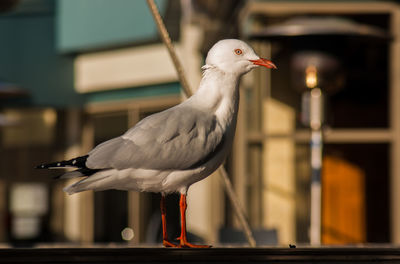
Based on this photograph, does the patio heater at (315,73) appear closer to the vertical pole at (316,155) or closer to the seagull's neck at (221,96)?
the vertical pole at (316,155)

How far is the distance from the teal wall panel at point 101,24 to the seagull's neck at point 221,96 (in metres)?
12.5

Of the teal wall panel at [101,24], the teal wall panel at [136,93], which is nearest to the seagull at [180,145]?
the teal wall panel at [136,93]

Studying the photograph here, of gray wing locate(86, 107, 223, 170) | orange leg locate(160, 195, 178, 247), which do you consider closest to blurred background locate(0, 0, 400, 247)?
orange leg locate(160, 195, 178, 247)

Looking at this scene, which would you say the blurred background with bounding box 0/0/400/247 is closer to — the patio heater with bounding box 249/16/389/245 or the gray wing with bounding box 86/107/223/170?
the patio heater with bounding box 249/16/389/245

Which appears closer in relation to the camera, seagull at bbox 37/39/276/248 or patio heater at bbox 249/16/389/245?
seagull at bbox 37/39/276/248

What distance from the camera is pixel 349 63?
11305 millimetres

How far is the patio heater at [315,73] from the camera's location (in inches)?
278

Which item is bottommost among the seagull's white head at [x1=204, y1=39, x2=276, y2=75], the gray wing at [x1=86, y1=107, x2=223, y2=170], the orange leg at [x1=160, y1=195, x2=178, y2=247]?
the orange leg at [x1=160, y1=195, x2=178, y2=247]

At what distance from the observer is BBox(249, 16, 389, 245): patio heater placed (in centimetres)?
705

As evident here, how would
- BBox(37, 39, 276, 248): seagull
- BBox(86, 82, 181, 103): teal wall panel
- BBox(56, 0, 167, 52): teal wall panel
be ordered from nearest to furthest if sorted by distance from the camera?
BBox(37, 39, 276, 248): seagull
BBox(86, 82, 181, 103): teal wall panel
BBox(56, 0, 167, 52): teal wall panel

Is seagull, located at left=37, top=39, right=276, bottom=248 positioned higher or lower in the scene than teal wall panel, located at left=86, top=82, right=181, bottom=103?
lower
